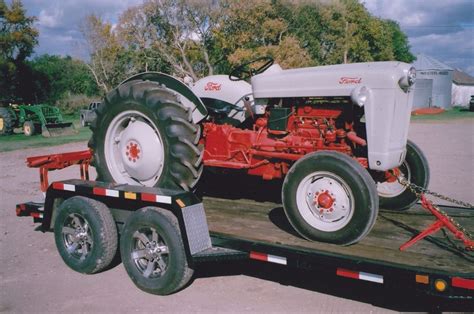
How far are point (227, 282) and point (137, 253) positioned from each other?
0.97 meters

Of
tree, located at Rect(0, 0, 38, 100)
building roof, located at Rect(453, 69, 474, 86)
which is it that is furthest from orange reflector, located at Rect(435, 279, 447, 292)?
building roof, located at Rect(453, 69, 474, 86)

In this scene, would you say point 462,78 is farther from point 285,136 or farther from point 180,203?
point 180,203

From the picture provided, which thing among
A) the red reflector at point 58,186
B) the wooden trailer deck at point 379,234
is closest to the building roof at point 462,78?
the wooden trailer deck at point 379,234

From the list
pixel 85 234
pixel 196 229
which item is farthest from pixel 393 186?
pixel 85 234

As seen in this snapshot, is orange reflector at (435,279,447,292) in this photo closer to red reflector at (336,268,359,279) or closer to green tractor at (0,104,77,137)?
red reflector at (336,268,359,279)

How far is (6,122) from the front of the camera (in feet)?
70.2

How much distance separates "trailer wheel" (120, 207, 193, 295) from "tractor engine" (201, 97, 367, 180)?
121cm

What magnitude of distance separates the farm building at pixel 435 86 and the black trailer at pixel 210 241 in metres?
52.9

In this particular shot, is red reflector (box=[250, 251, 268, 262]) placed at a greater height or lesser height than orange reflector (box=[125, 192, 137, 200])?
lesser

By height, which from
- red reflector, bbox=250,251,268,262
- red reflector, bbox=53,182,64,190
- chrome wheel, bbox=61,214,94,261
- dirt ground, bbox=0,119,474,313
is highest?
red reflector, bbox=53,182,64,190

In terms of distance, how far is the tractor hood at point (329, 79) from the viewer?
173 inches

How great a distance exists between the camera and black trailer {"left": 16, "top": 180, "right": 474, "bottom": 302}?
143 inches

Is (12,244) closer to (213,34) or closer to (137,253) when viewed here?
(137,253)

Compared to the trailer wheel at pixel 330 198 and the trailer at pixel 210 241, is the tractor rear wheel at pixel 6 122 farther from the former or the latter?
the trailer wheel at pixel 330 198
